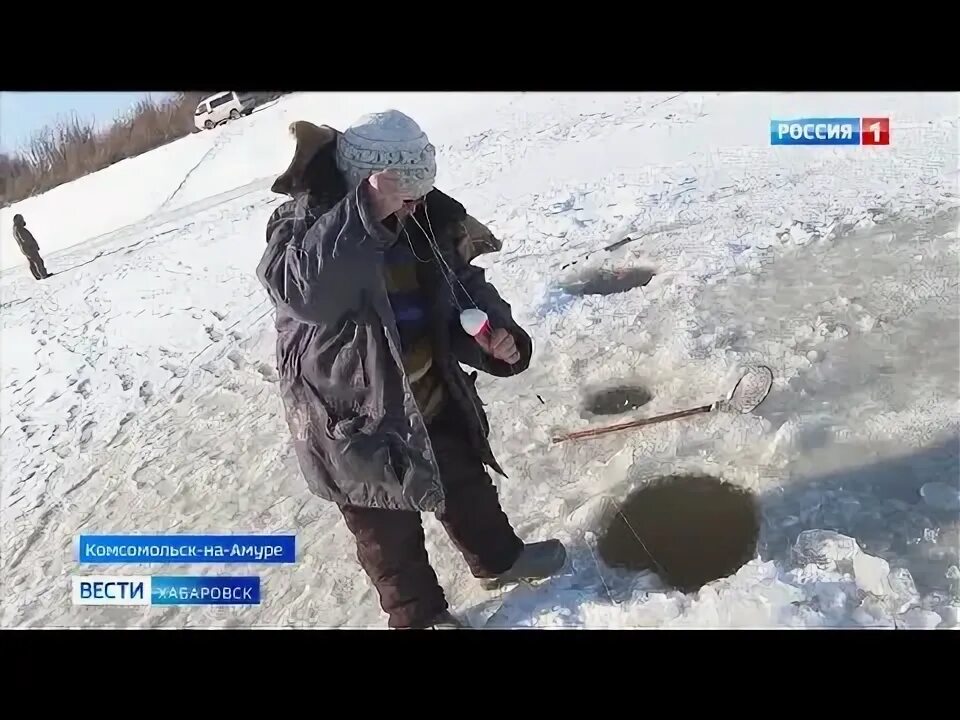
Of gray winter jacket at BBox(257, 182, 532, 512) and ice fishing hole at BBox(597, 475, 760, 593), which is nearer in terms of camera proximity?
gray winter jacket at BBox(257, 182, 532, 512)

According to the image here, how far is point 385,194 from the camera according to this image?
1574mm

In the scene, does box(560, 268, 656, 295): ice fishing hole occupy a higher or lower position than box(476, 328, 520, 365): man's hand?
lower

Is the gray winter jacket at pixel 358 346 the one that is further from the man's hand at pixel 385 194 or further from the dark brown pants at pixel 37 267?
the dark brown pants at pixel 37 267

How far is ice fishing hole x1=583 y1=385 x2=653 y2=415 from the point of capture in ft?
6.77

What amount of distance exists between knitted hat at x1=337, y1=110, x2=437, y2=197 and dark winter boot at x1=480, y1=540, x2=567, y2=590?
0.98 metres

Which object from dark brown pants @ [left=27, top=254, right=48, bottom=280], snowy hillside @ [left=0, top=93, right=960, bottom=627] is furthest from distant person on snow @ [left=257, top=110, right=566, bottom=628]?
dark brown pants @ [left=27, top=254, right=48, bottom=280]

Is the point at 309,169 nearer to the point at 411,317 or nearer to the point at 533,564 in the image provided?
the point at 411,317

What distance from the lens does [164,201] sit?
2043 millimetres

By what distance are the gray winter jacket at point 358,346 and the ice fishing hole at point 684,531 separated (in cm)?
48

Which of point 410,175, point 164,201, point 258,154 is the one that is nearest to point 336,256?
point 410,175
